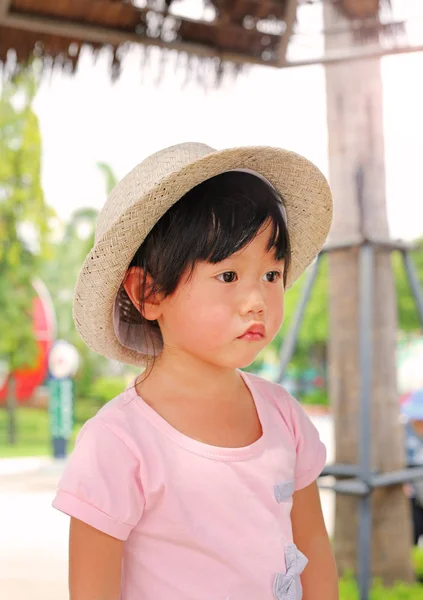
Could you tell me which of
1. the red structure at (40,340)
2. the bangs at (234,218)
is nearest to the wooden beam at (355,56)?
the bangs at (234,218)

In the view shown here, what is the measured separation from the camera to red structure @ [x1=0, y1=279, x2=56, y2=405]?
13.7 meters

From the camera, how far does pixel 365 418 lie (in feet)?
8.34

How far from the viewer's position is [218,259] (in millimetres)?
1046

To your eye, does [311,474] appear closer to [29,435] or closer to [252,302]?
[252,302]

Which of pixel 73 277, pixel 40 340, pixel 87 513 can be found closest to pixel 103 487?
pixel 87 513

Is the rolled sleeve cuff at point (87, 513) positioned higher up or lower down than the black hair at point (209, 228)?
lower down

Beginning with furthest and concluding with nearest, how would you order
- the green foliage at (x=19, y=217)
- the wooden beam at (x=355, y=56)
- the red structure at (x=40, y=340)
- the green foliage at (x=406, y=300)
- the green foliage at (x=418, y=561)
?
the green foliage at (x=406, y=300), the red structure at (x=40, y=340), the green foliage at (x=19, y=217), the green foliage at (x=418, y=561), the wooden beam at (x=355, y=56)

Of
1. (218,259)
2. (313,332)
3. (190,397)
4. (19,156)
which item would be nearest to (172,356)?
(190,397)

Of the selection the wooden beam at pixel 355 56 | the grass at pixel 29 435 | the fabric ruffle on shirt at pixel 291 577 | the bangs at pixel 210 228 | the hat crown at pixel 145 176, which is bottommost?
the grass at pixel 29 435

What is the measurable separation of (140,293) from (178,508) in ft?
0.94

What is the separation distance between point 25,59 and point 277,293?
5.87 ft

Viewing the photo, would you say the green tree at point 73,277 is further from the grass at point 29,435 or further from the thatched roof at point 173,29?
the thatched roof at point 173,29

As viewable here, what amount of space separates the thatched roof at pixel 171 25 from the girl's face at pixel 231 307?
127 cm

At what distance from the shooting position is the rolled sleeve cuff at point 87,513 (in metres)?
0.98
